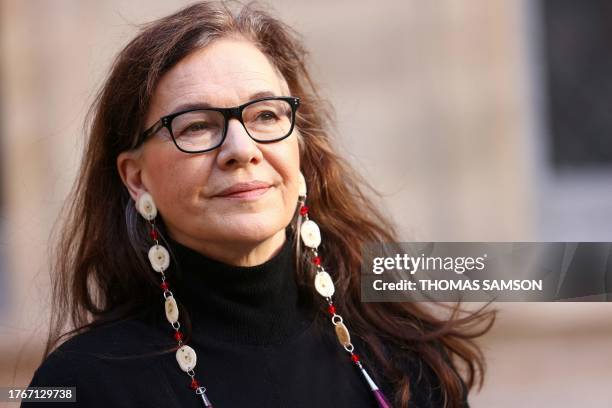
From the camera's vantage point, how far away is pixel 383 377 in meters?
2.43

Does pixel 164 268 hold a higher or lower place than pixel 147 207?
lower

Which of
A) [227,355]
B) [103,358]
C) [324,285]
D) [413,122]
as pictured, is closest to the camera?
[103,358]

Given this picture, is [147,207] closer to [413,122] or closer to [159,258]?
[159,258]

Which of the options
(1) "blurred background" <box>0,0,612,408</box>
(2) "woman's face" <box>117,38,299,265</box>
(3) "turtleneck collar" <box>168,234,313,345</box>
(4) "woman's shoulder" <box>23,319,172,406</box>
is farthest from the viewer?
(1) "blurred background" <box>0,0,612,408</box>

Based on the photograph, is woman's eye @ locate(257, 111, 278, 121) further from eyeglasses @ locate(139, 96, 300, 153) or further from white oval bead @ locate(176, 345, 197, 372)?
white oval bead @ locate(176, 345, 197, 372)

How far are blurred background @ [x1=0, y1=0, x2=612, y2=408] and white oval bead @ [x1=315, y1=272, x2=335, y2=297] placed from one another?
3.01 metres

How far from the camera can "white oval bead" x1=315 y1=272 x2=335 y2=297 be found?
2.48 m

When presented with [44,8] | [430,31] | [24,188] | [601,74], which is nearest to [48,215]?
[24,188]

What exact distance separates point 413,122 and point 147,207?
3.50m

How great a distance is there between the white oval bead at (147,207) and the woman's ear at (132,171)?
26 mm

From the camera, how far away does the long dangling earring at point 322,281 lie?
241cm

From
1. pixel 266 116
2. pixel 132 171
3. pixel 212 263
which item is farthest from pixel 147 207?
pixel 266 116

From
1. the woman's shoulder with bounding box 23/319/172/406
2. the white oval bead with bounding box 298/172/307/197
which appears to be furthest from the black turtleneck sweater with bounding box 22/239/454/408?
the white oval bead with bounding box 298/172/307/197

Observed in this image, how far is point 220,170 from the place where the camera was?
220 centimetres
